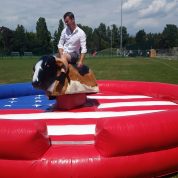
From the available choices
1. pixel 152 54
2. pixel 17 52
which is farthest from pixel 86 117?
pixel 17 52

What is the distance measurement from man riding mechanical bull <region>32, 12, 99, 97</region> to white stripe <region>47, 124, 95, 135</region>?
811 mm

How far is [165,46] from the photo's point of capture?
80.3 meters

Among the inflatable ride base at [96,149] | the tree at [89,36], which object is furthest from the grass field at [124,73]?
the tree at [89,36]

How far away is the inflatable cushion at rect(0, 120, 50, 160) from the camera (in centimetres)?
327

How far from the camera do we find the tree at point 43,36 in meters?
65.1

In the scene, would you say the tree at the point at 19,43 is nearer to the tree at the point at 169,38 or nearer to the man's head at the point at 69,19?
the tree at the point at 169,38

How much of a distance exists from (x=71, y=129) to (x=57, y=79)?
99cm

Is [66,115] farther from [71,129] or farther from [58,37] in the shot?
[58,37]

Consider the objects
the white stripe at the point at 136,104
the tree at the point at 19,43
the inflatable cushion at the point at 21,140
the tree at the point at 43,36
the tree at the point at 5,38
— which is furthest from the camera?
the tree at the point at 5,38

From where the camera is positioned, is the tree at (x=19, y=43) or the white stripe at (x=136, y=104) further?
the tree at (x=19, y=43)

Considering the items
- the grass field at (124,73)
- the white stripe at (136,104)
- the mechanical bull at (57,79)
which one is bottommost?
the grass field at (124,73)

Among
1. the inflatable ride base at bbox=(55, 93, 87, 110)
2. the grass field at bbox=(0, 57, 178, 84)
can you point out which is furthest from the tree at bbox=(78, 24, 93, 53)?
the inflatable ride base at bbox=(55, 93, 87, 110)

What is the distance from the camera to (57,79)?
4848 mm

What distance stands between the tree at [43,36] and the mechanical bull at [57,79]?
58.5 metres
